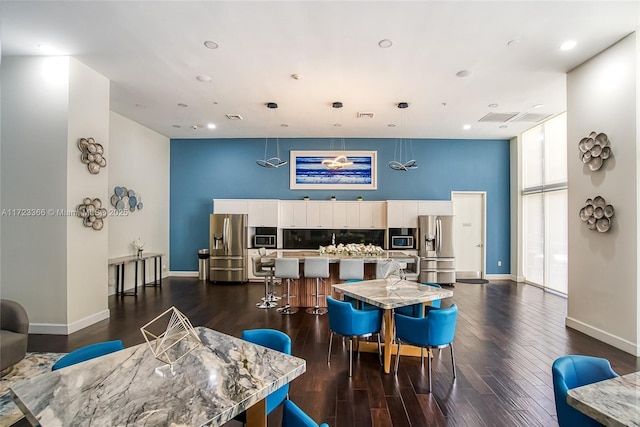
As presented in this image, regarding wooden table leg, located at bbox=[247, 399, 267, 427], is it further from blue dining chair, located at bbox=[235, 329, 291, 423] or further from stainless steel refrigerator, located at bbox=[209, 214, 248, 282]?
stainless steel refrigerator, located at bbox=[209, 214, 248, 282]

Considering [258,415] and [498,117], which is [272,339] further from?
[498,117]

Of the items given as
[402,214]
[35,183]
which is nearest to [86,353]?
[35,183]

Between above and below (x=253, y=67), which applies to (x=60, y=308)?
below

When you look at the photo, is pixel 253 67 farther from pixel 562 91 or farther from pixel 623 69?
pixel 562 91

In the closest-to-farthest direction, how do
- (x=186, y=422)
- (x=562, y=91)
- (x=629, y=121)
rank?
1. (x=186, y=422)
2. (x=629, y=121)
3. (x=562, y=91)

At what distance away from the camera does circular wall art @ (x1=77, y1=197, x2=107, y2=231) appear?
14.7 ft

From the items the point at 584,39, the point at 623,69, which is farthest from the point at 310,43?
the point at 623,69

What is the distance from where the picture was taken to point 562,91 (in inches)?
212

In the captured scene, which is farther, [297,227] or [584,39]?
[297,227]

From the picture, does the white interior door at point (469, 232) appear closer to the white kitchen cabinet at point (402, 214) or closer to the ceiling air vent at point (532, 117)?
the white kitchen cabinet at point (402, 214)

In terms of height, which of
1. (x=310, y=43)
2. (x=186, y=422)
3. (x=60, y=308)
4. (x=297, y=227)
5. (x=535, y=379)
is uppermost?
(x=310, y=43)

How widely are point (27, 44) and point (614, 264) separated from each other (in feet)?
26.4

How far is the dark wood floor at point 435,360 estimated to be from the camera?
8.39 ft

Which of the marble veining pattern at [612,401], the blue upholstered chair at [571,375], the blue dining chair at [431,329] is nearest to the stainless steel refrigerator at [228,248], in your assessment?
the blue dining chair at [431,329]
